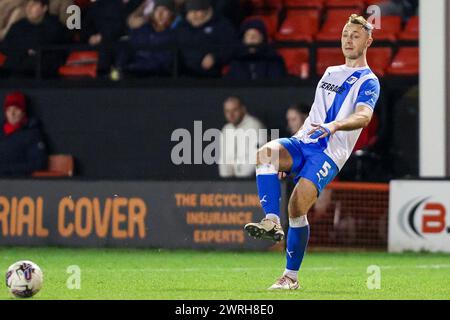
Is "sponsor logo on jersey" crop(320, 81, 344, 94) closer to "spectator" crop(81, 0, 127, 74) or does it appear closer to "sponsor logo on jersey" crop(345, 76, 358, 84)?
"sponsor logo on jersey" crop(345, 76, 358, 84)

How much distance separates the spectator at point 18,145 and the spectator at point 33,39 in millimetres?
917

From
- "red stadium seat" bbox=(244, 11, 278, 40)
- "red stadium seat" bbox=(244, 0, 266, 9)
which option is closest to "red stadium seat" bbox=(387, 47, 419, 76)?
"red stadium seat" bbox=(244, 11, 278, 40)

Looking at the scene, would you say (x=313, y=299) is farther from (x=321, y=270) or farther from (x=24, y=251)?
(x=24, y=251)

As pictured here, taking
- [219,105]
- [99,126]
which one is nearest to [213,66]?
[219,105]

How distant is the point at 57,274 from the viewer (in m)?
11.9

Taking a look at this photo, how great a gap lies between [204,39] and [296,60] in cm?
120

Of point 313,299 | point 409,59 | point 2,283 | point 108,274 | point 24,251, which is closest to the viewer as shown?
point 313,299

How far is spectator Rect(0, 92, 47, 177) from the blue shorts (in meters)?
7.28

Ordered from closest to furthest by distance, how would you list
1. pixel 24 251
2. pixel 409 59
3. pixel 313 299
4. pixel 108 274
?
pixel 313 299 → pixel 108 274 → pixel 24 251 → pixel 409 59

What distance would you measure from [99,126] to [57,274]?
598 centimetres

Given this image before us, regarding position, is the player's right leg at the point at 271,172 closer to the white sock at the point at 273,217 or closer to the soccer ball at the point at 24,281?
the white sock at the point at 273,217

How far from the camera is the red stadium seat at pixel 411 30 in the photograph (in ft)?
56.2

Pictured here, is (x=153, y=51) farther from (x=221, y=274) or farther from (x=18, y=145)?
(x=221, y=274)

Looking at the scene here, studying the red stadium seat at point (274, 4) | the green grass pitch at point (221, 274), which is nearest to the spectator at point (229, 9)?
the red stadium seat at point (274, 4)
